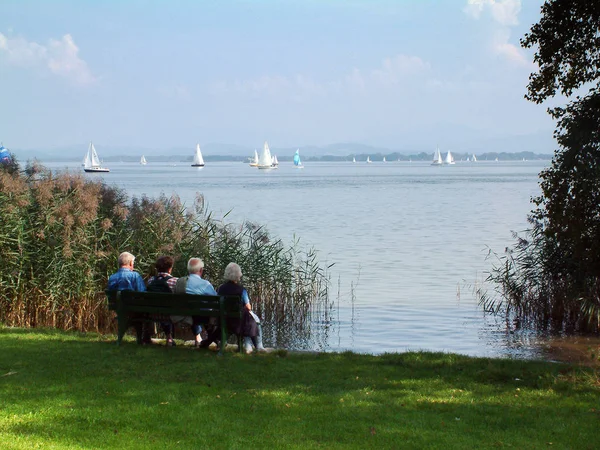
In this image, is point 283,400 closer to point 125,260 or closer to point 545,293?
point 125,260

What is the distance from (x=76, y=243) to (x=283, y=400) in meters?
7.00

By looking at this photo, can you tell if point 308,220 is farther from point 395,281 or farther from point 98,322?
point 98,322

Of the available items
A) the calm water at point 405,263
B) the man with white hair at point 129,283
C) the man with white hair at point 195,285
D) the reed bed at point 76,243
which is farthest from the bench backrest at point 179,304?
the calm water at point 405,263

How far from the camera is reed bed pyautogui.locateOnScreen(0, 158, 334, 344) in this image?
13531 millimetres

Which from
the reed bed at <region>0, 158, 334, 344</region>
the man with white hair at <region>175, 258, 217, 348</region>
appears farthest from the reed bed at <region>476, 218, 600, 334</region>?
the man with white hair at <region>175, 258, 217, 348</region>

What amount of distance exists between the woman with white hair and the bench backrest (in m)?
0.24

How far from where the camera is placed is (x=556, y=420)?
732cm

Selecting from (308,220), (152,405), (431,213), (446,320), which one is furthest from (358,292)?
(431,213)

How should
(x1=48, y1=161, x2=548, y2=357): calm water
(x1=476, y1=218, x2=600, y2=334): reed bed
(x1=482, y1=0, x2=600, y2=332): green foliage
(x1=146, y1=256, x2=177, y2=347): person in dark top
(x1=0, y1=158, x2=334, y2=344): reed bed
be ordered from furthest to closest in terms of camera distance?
(x1=48, y1=161, x2=548, y2=357): calm water, (x1=476, y1=218, x2=600, y2=334): reed bed, (x1=0, y1=158, x2=334, y2=344): reed bed, (x1=146, y1=256, x2=177, y2=347): person in dark top, (x1=482, y1=0, x2=600, y2=332): green foliage

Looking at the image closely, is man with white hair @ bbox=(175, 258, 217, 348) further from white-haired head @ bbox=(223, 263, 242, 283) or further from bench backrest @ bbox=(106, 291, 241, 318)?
bench backrest @ bbox=(106, 291, 241, 318)

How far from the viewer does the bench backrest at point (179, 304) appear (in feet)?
Result: 34.1

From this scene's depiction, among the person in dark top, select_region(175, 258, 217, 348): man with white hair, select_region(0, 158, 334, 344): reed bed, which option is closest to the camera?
select_region(175, 258, 217, 348): man with white hair

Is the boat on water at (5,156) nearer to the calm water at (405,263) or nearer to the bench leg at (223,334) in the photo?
the calm water at (405,263)

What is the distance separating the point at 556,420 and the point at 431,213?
46.2 m
